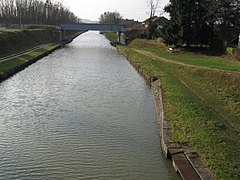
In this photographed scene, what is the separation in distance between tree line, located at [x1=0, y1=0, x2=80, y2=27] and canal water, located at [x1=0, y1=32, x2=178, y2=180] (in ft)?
216

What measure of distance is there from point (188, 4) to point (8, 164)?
33.5 m

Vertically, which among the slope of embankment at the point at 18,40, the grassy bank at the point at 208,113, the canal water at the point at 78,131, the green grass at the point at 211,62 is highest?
the slope of embankment at the point at 18,40

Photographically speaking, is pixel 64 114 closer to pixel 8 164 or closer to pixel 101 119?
pixel 101 119

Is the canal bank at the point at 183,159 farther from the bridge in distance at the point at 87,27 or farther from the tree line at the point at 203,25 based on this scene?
the bridge in distance at the point at 87,27

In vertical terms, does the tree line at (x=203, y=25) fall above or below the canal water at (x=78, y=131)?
above

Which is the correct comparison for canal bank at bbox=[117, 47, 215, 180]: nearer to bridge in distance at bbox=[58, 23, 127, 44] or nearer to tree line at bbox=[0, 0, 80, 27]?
bridge in distance at bbox=[58, 23, 127, 44]

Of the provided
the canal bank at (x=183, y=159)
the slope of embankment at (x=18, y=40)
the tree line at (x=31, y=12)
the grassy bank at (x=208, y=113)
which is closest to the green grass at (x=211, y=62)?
the grassy bank at (x=208, y=113)

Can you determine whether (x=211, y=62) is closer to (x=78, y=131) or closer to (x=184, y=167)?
(x=78, y=131)

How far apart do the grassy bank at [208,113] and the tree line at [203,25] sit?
13.1m

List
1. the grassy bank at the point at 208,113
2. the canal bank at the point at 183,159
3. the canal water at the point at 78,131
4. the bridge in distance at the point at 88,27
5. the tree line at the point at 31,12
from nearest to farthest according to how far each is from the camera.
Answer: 1. the canal bank at the point at 183,159
2. the grassy bank at the point at 208,113
3. the canal water at the point at 78,131
4. the bridge in distance at the point at 88,27
5. the tree line at the point at 31,12

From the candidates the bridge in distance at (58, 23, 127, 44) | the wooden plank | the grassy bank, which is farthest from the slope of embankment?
the wooden plank

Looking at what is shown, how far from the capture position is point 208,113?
14820mm

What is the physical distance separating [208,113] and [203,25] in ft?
88.0

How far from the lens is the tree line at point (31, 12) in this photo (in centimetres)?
8719
